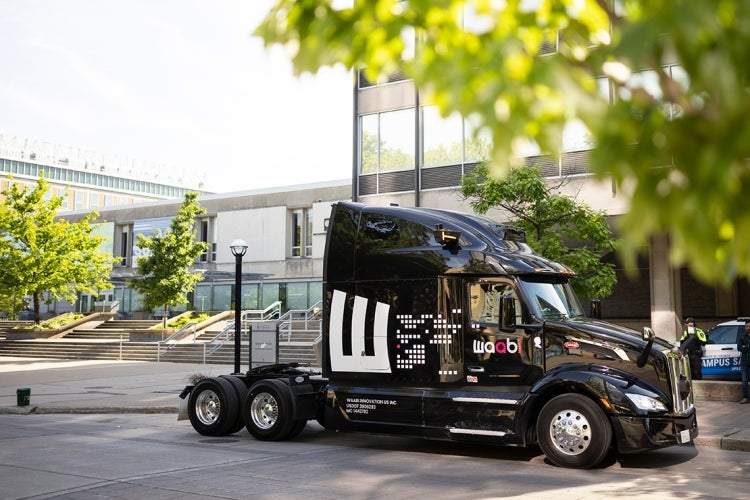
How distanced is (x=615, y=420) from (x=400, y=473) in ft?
8.64

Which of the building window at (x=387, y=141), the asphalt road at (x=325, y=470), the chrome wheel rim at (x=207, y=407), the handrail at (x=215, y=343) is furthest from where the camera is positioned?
the handrail at (x=215, y=343)

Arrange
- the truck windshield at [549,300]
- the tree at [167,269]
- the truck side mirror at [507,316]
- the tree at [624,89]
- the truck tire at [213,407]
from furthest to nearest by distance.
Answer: the tree at [167,269]
the truck tire at [213,407]
the truck windshield at [549,300]
the truck side mirror at [507,316]
the tree at [624,89]

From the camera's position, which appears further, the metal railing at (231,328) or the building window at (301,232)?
the building window at (301,232)

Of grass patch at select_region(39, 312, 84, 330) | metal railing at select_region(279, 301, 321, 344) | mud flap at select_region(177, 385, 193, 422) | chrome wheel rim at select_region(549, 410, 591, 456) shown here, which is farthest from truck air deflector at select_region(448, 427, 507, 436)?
grass patch at select_region(39, 312, 84, 330)

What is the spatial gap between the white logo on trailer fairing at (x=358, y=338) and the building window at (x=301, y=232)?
3865 cm

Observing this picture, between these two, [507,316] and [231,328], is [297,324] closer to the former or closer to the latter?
[231,328]

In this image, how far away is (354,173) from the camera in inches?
1208

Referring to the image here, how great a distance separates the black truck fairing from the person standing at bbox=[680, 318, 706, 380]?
8.08m

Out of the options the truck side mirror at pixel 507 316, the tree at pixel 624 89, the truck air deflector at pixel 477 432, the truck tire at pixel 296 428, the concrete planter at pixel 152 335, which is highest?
the tree at pixel 624 89

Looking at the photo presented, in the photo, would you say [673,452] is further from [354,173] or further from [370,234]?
[354,173]

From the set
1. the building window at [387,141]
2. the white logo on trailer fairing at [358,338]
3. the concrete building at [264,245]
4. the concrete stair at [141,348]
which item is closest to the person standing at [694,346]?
the white logo on trailer fairing at [358,338]

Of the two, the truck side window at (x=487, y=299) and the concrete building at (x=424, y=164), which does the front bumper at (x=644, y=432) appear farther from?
the concrete building at (x=424, y=164)

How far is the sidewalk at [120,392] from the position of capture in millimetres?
13203

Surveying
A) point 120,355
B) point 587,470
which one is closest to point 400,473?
point 587,470
